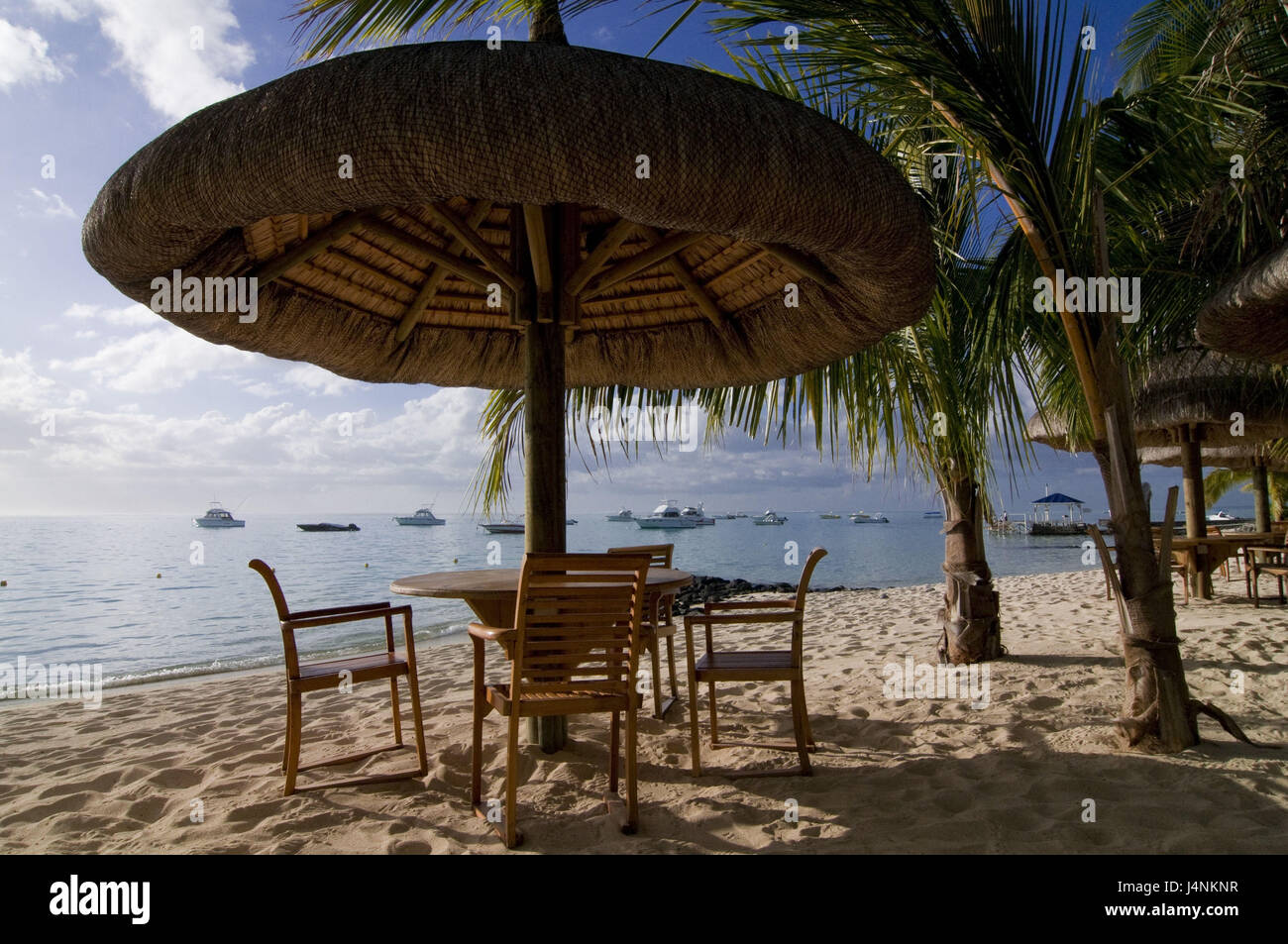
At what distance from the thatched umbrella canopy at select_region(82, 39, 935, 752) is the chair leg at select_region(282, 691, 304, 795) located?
3.65 ft

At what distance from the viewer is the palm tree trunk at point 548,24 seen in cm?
265

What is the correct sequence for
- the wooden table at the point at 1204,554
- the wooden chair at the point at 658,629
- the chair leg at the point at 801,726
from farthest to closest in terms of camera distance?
the wooden table at the point at 1204,554
the wooden chair at the point at 658,629
the chair leg at the point at 801,726

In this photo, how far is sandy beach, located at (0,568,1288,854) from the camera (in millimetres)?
2256

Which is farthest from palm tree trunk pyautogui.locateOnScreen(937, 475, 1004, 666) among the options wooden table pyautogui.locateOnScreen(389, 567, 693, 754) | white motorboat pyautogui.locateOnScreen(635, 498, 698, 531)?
white motorboat pyautogui.locateOnScreen(635, 498, 698, 531)

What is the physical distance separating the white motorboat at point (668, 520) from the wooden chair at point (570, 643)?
201 ft

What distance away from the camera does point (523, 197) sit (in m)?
1.95

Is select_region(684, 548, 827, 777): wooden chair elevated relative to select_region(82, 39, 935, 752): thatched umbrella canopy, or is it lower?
lower

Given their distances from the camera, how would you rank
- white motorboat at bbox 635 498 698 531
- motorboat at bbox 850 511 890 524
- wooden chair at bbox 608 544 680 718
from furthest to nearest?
motorboat at bbox 850 511 890 524 < white motorboat at bbox 635 498 698 531 < wooden chair at bbox 608 544 680 718

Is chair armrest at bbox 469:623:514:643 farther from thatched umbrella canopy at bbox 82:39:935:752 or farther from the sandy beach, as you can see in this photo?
thatched umbrella canopy at bbox 82:39:935:752

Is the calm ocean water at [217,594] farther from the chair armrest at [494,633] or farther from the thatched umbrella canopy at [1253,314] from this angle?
the thatched umbrella canopy at [1253,314]

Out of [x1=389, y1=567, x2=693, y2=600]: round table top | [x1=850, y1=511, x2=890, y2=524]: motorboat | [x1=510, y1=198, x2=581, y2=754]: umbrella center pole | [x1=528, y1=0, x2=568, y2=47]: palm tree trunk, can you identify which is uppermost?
[x1=528, y1=0, x2=568, y2=47]: palm tree trunk

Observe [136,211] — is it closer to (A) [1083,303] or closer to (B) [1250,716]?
(A) [1083,303]

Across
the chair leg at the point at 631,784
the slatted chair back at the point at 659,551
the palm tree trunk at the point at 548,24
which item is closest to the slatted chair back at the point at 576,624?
the chair leg at the point at 631,784

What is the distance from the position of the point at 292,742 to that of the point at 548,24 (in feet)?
9.47
